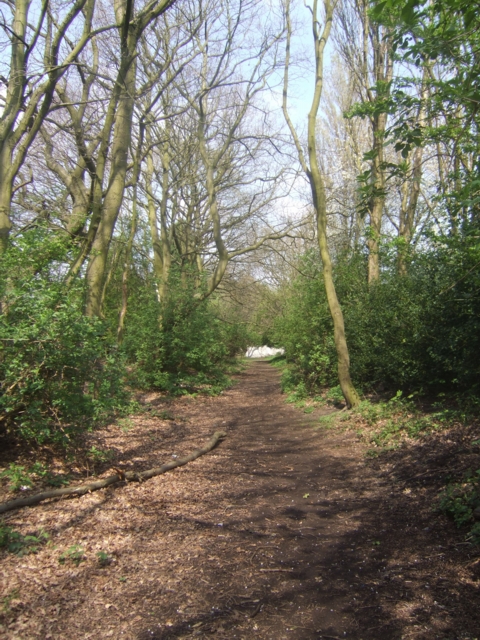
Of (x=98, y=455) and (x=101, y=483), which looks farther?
(x=98, y=455)

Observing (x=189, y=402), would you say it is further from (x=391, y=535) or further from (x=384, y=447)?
(x=391, y=535)

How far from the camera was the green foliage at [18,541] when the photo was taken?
12.5 ft

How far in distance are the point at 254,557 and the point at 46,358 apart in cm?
296

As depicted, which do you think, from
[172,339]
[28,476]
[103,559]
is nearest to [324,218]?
[172,339]

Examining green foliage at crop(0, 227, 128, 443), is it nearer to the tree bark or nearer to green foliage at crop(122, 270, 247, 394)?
the tree bark

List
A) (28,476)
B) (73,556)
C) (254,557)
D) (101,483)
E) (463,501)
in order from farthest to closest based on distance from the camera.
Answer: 1. (101,483)
2. (28,476)
3. (463,501)
4. (254,557)
5. (73,556)

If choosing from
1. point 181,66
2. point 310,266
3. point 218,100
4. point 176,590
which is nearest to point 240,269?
point 218,100

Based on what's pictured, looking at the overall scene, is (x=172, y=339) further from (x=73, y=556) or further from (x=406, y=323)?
(x=73, y=556)

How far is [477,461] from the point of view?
5.01 m

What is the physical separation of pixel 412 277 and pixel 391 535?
636cm

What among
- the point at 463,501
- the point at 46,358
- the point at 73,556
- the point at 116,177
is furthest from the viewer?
the point at 116,177

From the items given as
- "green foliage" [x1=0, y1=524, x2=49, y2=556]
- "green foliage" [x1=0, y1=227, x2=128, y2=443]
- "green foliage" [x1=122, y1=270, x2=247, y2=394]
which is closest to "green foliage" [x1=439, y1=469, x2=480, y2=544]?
"green foliage" [x1=0, y1=524, x2=49, y2=556]

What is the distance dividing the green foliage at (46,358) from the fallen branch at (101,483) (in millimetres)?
646

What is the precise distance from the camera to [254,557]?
13.5 ft
